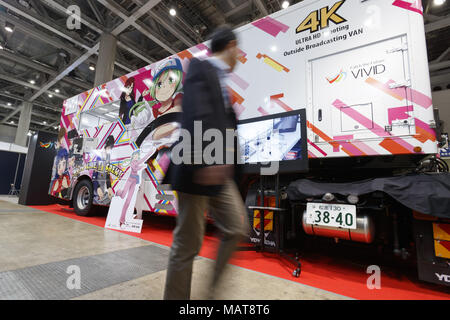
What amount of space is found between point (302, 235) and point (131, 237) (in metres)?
2.35

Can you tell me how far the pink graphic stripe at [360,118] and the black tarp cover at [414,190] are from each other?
44 cm

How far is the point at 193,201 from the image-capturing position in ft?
3.32

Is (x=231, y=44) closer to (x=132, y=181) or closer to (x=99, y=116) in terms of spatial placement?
(x=132, y=181)

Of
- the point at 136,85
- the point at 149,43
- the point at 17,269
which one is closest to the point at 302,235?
the point at 17,269

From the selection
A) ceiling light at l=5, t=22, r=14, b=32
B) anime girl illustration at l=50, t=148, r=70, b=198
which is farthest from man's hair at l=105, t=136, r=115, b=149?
ceiling light at l=5, t=22, r=14, b=32

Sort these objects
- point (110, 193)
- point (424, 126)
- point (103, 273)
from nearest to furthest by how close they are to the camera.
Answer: point (103, 273)
point (424, 126)
point (110, 193)

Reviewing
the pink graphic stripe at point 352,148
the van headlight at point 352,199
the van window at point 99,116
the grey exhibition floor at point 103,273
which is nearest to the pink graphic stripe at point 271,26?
the pink graphic stripe at point 352,148

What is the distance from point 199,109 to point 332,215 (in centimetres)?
171

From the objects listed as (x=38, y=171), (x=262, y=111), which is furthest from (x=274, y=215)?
(x=38, y=171)

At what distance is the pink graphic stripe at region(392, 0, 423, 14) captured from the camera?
1951 mm

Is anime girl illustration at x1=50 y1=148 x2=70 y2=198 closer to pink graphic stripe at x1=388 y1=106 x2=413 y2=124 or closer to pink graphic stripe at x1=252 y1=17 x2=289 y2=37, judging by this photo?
pink graphic stripe at x1=252 y1=17 x2=289 y2=37

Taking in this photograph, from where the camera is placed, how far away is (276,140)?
239 cm

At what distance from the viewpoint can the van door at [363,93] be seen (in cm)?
195

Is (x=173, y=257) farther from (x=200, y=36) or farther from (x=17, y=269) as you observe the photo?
(x=200, y=36)
